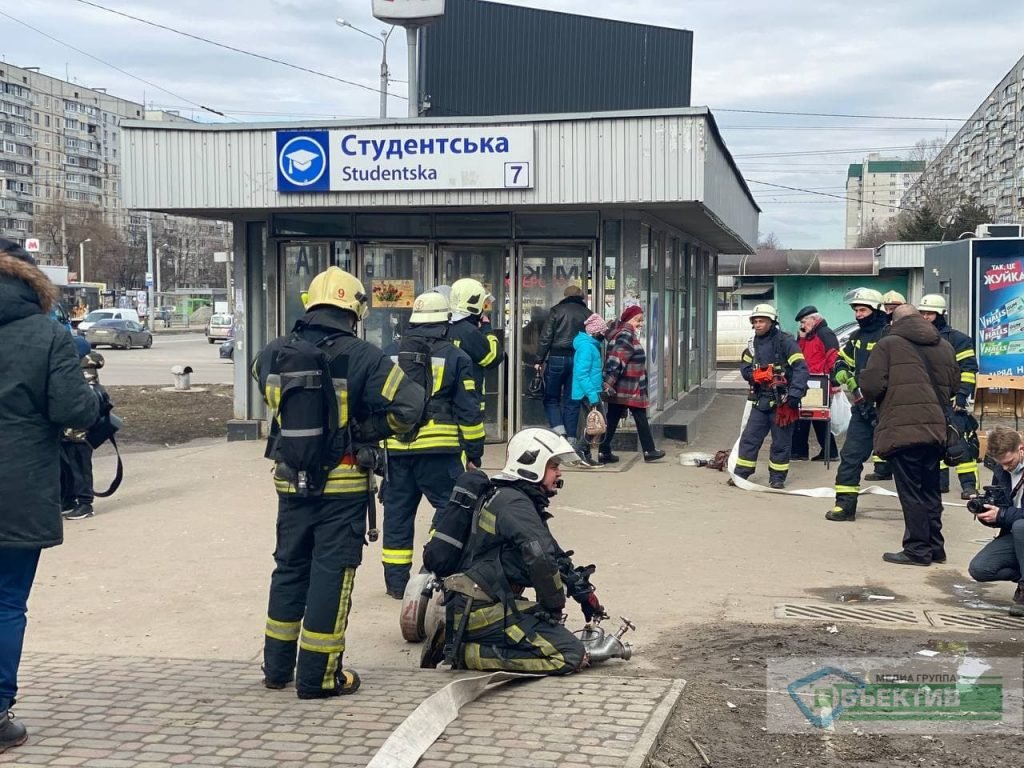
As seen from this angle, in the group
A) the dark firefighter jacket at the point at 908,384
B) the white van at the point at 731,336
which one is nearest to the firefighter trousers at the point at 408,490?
the dark firefighter jacket at the point at 908,384

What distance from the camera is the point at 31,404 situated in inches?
173

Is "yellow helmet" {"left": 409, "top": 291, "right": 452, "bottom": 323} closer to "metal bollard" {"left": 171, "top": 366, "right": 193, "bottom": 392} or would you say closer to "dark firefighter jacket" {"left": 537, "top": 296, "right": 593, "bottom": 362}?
"dark firefighter jacket" {"left": 537, "top": 296, "right": 593, "bottom": 362}

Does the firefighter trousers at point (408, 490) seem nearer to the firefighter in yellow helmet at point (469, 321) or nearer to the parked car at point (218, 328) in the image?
the firefighter in yellow helmet at point (469, 321)

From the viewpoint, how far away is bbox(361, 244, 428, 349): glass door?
1325 cm

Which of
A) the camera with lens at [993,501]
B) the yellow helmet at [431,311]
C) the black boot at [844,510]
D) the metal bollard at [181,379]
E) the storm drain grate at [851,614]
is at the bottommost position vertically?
the storm drain grate at [851,614]

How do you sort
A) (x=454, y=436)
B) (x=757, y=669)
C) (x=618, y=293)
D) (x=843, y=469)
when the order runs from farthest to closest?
(x=618, y=293)
(x=843, y=469)
(x=454, y=436)
(x=757, y=669)

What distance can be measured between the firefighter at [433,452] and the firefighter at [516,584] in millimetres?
1449

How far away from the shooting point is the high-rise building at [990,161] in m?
69.4

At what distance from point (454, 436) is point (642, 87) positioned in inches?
547

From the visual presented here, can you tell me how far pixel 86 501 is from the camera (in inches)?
373

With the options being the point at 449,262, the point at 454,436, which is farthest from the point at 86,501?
the point at 449,262

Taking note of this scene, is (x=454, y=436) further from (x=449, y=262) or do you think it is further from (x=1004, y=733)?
(x=449, y=262)

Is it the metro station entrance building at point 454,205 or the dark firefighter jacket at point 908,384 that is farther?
the metro station entrance building at point 454,205

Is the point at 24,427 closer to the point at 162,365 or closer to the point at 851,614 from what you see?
the point at 851,614
